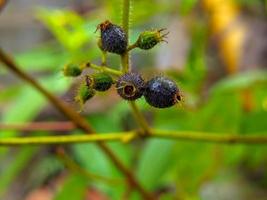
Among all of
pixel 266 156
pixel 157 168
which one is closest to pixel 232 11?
pixel 266 156

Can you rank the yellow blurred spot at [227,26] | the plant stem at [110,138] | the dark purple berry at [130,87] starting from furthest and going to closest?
the yellow blurred spot at [227,26]
the plant stem at [110,138]
the dark purple berry at [130,87]

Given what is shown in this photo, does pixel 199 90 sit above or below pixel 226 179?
above

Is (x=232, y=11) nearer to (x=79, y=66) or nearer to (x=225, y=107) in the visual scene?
(x=225, y=107)

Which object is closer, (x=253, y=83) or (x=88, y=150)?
(x=253, y=83)

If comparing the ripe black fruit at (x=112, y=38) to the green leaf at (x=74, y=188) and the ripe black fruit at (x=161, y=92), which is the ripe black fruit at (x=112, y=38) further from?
the green leaf at (x=74, y=188)

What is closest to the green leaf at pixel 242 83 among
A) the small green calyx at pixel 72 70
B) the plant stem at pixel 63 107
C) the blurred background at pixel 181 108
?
the blurred background at pixel 181 108

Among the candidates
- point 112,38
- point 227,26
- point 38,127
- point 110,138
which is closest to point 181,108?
point 110,138

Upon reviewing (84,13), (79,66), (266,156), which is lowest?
(84,13)

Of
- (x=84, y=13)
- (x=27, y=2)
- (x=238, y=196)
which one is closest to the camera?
(x=238, y=196)
